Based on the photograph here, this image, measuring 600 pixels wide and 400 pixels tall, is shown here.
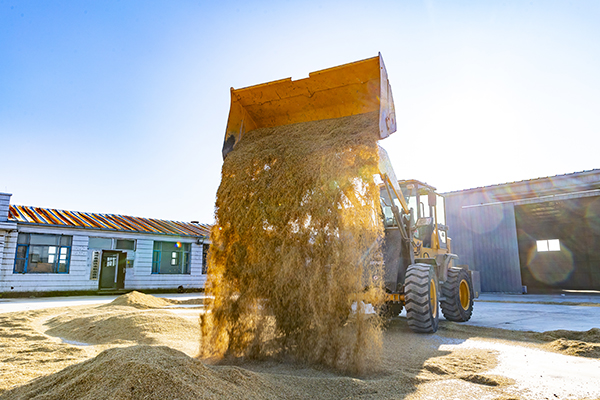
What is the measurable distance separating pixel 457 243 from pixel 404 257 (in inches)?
482

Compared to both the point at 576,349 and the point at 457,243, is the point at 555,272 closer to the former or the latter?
the point at 457,243

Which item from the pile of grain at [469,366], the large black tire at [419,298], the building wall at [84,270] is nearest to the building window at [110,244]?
the building wall at [84,270]

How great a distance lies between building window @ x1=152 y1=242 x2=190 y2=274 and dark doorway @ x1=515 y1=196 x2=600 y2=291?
57.7ft

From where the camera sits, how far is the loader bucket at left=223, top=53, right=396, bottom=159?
4.85 meters

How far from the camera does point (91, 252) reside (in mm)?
15789

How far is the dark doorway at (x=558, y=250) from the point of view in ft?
69.1

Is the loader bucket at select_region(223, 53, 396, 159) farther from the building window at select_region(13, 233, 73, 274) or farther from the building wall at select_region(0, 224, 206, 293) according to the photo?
the building window at select_region(13, 233, 73, 274)

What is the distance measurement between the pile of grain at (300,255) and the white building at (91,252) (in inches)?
526

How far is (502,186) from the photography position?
53.3 feet

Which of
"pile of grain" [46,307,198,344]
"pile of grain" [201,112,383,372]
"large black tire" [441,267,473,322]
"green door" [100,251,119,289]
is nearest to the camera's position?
"pile of grain" [201,112,383,372]

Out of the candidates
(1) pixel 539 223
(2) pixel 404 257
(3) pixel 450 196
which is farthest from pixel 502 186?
(2) pixel 404 257

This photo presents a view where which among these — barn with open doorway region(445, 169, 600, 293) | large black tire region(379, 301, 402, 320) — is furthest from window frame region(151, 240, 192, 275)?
large black tire region(379, 301, 402, 320)

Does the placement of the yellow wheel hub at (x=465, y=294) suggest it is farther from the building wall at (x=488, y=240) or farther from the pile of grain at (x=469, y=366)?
the building wall at (x=488, y=240)

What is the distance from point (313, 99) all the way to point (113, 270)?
1603cm
